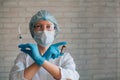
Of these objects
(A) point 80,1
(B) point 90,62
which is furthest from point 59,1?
(B) point 90,62

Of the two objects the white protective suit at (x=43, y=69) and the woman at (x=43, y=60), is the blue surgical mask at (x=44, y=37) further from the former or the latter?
the white protective suit at (x=43, y=69)

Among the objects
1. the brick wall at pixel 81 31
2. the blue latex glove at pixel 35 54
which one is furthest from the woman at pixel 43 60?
the brick wall at pixel 81 31

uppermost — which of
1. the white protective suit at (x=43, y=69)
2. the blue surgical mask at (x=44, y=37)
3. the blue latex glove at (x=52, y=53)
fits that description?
the blue surgical mask at (x=44, y=37)

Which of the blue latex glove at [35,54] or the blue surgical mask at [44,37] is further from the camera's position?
the blue surgical mask at [44,37]

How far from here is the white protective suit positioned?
4.45ft

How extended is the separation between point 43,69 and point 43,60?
16cm

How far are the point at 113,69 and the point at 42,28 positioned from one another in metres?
1.80

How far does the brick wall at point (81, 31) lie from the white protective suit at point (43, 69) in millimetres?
1401

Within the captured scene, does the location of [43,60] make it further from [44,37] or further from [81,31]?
[81,31]

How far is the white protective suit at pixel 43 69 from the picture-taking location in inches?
53.4

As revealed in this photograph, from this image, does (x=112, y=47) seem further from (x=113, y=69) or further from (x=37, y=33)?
(x=37, y=33)

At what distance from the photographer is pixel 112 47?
2988 millimetres

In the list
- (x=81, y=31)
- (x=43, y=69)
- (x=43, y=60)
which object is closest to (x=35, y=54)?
(x=43, y=60)

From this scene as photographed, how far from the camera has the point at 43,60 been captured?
128cm
